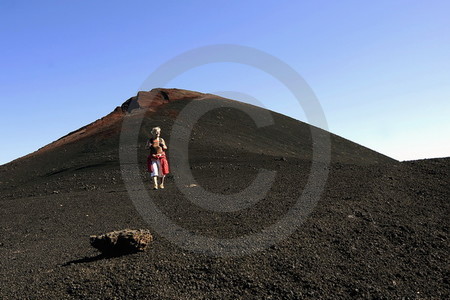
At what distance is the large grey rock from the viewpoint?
6.29m

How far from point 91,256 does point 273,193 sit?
15.9 feet

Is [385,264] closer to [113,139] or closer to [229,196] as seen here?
[229,196]

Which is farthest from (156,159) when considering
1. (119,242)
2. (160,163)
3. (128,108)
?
(128,108)

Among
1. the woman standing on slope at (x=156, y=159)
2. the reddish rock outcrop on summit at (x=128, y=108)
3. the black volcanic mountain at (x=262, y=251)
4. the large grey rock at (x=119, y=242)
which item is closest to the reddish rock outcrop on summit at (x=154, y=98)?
the reddish rock outcrop on summit at (x=128, y=108)

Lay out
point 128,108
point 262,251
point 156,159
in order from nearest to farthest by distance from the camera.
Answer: point 262,251, point 156,159, point 128,108

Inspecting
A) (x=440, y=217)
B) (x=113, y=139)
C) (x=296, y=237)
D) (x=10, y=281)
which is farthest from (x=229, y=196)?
(x=113, y=139)

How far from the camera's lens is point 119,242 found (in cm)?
632

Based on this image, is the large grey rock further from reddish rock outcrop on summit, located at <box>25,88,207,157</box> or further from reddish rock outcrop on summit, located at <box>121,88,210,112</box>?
reddish rock outcrop on summit, located at <box>121,88,210,112</box>

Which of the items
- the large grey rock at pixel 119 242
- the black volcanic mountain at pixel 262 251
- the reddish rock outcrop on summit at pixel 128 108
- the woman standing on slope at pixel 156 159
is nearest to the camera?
the black volcanic mountain at pixel 262 251

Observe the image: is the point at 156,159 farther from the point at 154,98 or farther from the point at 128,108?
the point at 154,98

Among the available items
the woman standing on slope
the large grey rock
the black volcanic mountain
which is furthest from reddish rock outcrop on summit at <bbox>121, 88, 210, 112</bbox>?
the large grey rock

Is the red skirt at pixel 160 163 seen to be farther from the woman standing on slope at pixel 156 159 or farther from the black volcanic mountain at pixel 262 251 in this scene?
the black volcanic mountain at pixel 262 251

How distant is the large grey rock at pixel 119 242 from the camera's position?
6293 millimetres

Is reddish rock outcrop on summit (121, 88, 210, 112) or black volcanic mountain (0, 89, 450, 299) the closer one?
black volcanic mountain (0, 89, 450, 299)
